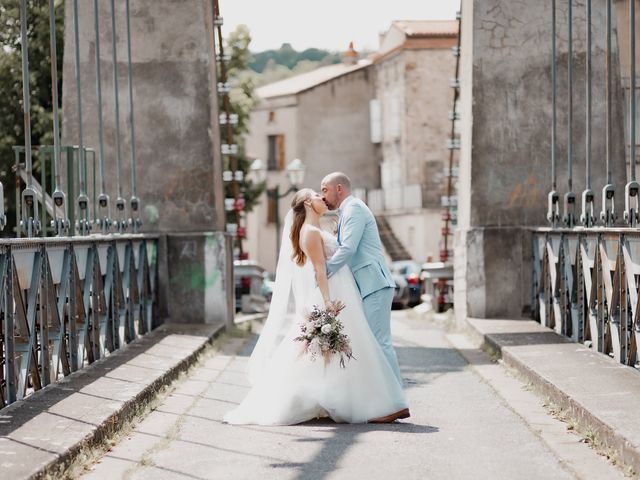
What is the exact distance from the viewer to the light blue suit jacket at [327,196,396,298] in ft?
30.8

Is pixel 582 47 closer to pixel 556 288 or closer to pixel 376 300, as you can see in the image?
pixel 556 288

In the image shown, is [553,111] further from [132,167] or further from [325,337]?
[325,337]

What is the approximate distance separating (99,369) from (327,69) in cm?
5751

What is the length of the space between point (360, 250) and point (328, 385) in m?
1.09

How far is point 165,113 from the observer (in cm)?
1691

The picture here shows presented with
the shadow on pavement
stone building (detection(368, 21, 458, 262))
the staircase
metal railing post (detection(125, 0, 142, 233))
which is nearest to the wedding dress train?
the shadow on pavement

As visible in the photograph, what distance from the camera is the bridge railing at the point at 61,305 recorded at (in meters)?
8.25

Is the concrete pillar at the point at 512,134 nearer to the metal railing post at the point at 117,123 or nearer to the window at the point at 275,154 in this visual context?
the metal railing post at the point at 117,123

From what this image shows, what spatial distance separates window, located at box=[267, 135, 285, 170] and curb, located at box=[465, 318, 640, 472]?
46.3 m

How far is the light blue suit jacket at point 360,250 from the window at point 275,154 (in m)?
50.4

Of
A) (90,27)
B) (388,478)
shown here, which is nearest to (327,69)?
(90,27)

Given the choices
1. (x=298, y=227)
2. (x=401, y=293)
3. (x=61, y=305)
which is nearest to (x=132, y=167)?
(x=61, y=305)

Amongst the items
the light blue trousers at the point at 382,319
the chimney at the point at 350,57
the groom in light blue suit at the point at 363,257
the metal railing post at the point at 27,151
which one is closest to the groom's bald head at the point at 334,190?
the groom in light blue suit at the point at 363,257

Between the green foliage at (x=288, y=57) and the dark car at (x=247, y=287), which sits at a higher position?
the green foliage at (x=288, y=57)
